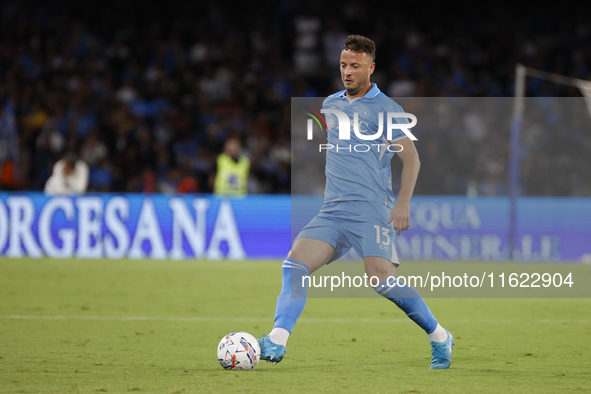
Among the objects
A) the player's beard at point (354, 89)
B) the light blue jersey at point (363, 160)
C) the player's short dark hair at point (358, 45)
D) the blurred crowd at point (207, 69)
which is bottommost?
the light blue jersey at point (363, 160)

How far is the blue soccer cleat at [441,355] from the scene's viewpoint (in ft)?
17.5

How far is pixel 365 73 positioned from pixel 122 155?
1245cm

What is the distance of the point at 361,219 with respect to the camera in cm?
520

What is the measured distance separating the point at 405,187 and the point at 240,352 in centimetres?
144

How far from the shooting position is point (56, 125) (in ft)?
57.4

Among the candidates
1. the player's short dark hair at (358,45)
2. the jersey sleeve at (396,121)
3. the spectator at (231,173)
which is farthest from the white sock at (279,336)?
the spectator at (231,173)

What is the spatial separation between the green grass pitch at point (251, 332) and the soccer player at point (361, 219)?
36cm

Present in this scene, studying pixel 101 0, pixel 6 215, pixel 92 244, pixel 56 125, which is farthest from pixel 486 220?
pixel 101 0

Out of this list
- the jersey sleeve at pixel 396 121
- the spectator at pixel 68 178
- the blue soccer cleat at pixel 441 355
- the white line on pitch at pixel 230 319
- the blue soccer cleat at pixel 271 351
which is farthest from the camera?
the spectator at pixel 68 178

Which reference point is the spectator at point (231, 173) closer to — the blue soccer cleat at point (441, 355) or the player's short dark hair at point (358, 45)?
the player's short dark hair at point (358, 45)

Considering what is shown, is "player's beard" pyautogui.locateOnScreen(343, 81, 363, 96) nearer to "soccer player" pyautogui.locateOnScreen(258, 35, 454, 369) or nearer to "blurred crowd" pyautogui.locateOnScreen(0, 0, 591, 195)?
"soccer player" pyautogui.locateOnScreen(258, 35, 454, 369)

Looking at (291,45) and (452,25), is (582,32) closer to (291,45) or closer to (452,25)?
(452,25)

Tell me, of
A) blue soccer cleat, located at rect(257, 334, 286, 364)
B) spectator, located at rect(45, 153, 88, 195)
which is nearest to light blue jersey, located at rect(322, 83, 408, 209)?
blue soccer cleat, located at rect(257, 334, 286, 364)

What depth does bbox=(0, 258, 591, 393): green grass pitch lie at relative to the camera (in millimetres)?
4895
